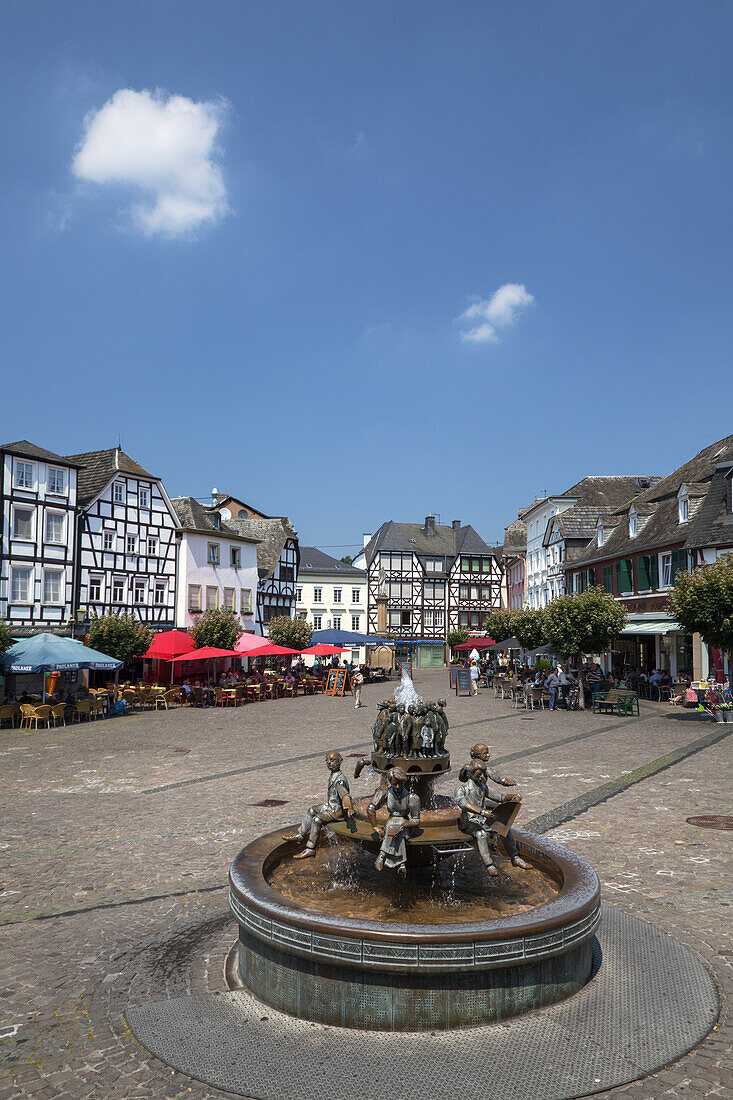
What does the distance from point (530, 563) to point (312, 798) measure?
156 feet

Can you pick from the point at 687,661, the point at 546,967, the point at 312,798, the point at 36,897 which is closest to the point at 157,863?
the point at 36,897

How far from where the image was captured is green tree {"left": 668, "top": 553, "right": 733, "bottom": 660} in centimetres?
2173

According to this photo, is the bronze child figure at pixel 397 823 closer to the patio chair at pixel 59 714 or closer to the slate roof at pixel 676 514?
the patio chair at pixel 59 714

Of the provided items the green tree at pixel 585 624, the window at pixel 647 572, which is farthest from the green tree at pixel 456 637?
the green tree at pixel 585 624

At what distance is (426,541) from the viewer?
7844 centimetres

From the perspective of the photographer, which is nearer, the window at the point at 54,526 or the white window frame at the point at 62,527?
the white window frame at the point at 62,527

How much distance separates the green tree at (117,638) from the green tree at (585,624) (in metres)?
16.5

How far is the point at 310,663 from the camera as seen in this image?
62188mm

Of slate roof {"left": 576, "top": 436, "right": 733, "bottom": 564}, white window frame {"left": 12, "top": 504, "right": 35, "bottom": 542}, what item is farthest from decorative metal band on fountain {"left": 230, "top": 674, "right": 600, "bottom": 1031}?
white window frame {"left": 12, "top": 504, "right": 35, "bottom": 542}

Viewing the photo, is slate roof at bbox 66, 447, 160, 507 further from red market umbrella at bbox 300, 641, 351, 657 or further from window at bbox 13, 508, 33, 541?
red market umbrella at bbox 300, 641, 351, 657

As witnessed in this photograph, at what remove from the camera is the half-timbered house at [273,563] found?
5241 centimetres

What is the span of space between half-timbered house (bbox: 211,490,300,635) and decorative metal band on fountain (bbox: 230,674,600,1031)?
1728 inches

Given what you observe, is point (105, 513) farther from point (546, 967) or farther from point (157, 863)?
point (546, 967)

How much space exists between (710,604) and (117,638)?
69.0 feet
